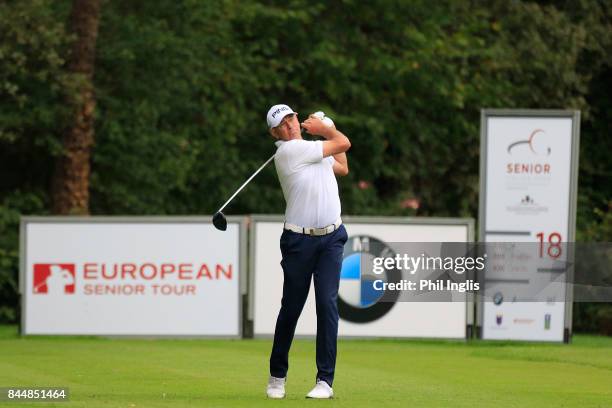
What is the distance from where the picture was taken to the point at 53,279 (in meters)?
17.7

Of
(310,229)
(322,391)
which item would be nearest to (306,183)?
(310,229)

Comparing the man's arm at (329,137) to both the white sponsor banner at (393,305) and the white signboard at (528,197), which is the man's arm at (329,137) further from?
the white sponsor banner at (393,305)

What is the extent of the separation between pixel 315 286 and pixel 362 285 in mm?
7645

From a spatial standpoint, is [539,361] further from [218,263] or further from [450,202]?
[450,202]

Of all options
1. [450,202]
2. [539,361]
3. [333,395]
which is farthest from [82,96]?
[333,395]

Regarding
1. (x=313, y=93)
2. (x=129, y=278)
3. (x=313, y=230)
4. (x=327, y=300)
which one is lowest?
(x=129, y=278)

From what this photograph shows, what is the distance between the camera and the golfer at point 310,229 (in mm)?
9953

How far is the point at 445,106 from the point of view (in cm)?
3048

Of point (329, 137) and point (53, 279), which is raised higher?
point (329, 137)

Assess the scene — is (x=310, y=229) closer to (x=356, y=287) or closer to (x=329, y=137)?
(x=329, y=137)

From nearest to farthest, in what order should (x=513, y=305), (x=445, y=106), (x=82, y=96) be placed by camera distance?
(x=513, y=305) → (x=82, y=96) → (x=445, y=106)

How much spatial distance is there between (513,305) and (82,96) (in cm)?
1003

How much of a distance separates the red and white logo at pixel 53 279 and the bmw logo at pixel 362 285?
3.24 m

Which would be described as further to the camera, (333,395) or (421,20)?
(421,20)
